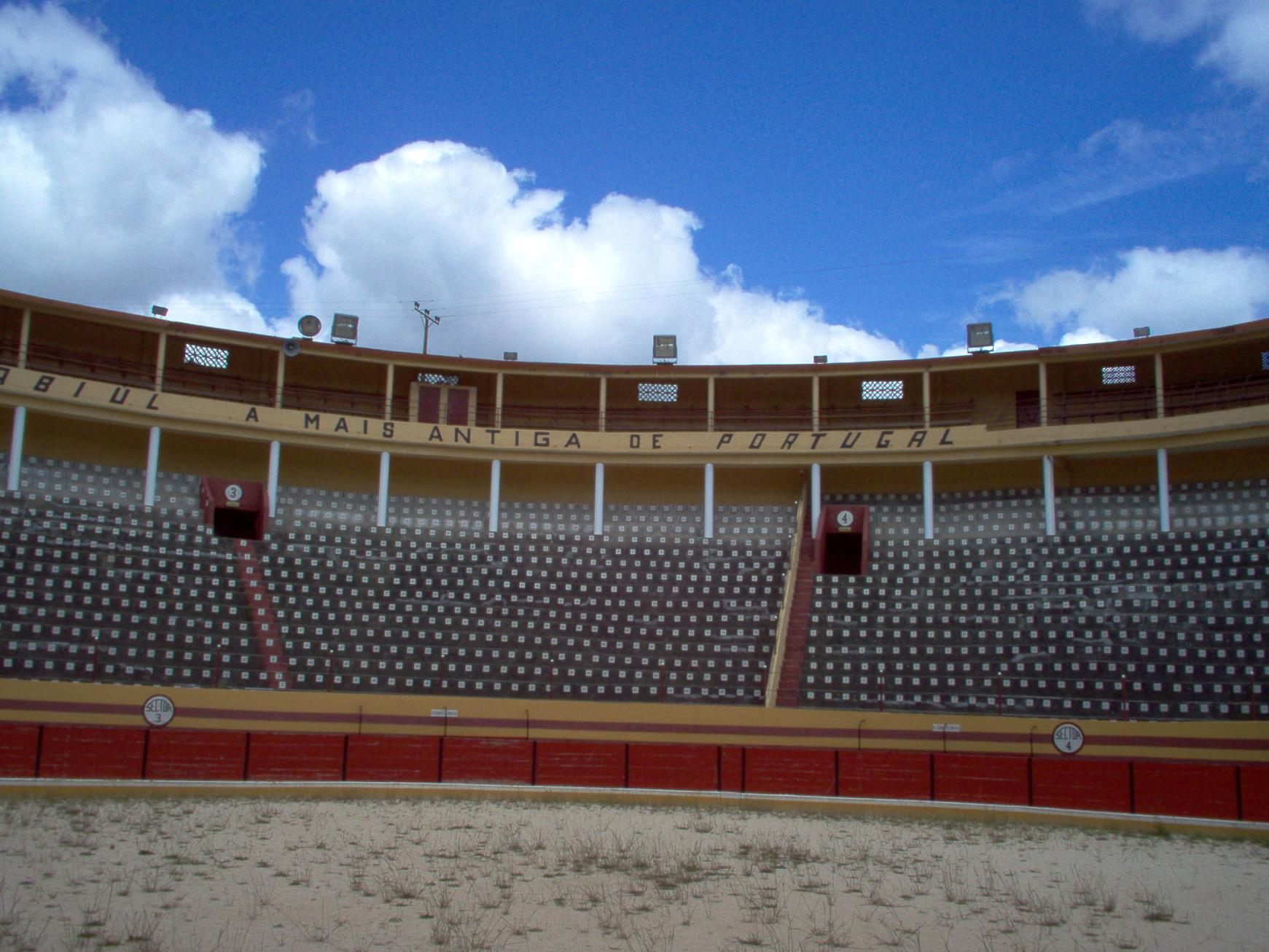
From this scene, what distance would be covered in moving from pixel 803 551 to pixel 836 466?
3021mm

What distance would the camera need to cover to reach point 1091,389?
2805cm

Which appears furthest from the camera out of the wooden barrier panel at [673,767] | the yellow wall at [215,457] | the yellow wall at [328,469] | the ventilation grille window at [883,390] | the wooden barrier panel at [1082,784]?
the ventilation grille window at [883,390]

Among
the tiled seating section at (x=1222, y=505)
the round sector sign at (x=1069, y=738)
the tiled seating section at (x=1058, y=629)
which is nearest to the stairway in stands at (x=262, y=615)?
the tiled seating section at (x=1058, y=629)

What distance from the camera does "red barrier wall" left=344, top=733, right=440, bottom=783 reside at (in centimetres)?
1778

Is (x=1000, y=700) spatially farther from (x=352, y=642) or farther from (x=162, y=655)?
(x=162, y=655)

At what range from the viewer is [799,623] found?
2367 cm

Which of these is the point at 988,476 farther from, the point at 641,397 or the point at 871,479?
the point at 641,397

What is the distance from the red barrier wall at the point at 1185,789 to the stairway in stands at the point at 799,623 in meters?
7.05

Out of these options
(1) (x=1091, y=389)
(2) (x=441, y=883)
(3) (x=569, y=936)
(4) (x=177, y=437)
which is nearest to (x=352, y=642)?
(4) (x=177, y=437)

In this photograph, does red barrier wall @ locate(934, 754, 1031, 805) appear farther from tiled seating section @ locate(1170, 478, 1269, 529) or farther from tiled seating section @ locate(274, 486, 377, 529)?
tiled seating section @ locate(274, 486, 377, 529)

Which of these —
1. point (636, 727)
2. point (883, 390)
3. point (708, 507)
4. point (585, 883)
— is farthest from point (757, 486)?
point (585, 883)

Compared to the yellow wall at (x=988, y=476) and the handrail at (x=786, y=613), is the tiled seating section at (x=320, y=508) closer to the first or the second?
the handrail at (x=786, y=613)

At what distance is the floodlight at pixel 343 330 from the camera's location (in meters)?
29.7

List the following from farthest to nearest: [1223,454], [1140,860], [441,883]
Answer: [1223,454] → [1140,860] → [441,883]
